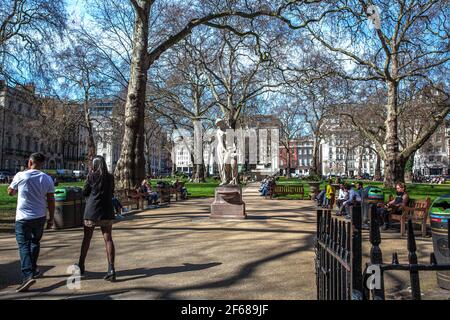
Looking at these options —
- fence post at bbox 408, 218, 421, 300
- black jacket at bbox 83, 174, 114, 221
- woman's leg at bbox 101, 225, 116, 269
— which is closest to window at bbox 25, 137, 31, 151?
black jacket at bbox 83, 174, 114, 221

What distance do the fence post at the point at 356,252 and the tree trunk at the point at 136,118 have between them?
14730 mm

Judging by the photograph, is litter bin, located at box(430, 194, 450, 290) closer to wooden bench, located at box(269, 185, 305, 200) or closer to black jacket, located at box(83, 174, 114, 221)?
black jacket, located at box(83, 174, 114, 221)

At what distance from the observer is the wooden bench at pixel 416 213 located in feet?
28.4

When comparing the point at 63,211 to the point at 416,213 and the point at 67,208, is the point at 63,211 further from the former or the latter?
the point at 416,213

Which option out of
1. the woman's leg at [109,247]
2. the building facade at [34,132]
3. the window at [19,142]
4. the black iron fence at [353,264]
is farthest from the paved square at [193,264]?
the window at [19,142]

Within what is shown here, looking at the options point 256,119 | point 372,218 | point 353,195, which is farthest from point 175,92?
point 372,218

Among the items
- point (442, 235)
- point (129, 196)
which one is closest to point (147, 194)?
point (129, 196)

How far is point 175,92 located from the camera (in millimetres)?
33938

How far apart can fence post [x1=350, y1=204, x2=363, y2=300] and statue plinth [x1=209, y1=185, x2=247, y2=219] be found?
30.5 feet

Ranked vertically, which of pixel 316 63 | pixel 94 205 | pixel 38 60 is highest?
pixel 316 63

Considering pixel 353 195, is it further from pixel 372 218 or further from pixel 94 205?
pixel 372 218

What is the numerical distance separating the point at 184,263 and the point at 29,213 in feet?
7.96

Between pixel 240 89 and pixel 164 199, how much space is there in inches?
812
